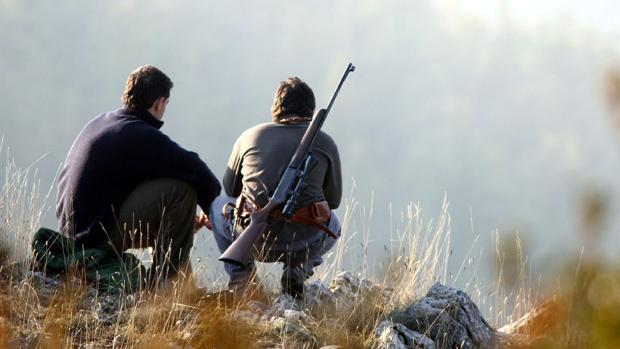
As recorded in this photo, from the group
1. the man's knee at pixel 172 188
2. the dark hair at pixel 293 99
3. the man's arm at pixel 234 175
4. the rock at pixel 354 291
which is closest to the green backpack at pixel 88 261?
the man's knee at pixel 172 188

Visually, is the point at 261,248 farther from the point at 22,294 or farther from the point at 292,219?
the point at 22,294

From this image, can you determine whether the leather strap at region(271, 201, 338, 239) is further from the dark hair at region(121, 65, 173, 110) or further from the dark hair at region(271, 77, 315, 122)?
the dark hair at region(121, 65, 173, 110)

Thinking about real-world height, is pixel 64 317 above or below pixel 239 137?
below

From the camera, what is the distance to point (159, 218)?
7160 mm

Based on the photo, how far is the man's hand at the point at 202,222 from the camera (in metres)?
7.60

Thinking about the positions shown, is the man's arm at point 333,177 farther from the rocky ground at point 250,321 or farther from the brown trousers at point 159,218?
the brown trousers at point 159,218

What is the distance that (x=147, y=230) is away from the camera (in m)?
6.71

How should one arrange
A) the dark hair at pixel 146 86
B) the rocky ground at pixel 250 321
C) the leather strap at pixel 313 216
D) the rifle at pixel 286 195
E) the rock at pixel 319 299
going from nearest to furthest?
1. the rocky ground at pixel 250 321
2. the rock at pixel 319 299
3. the rifle at pixel 286 195
4. the leather strap at pixel 313 216
5. the dark hair at pixel 146 86

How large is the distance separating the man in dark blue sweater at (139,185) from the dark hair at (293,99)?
0.68m

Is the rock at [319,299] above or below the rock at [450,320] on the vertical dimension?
below

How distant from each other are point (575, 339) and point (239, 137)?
3.18m

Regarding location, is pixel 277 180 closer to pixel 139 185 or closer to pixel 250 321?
pixel 139 185

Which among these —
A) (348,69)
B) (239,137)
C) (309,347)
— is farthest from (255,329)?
(348,69)

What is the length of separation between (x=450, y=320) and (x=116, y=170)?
2.61 metres
